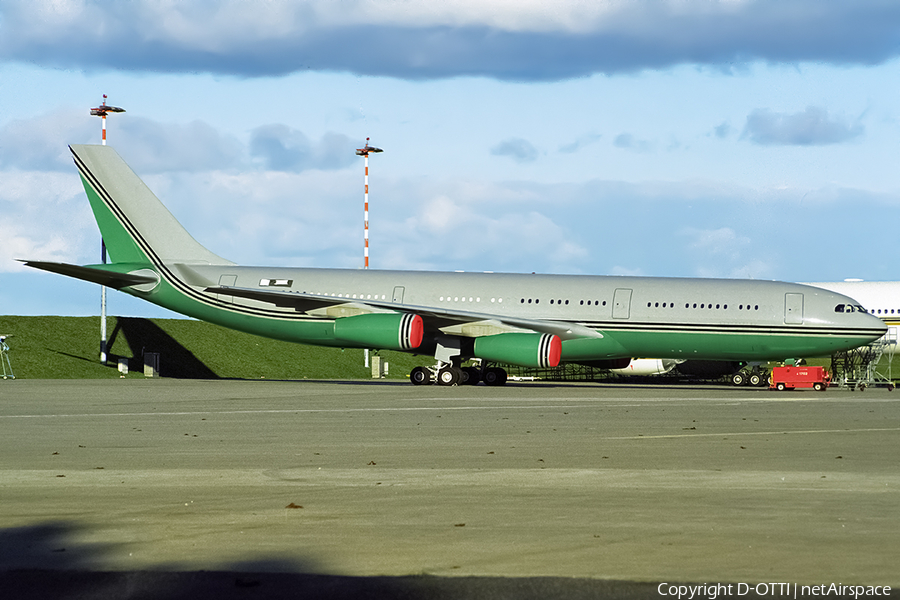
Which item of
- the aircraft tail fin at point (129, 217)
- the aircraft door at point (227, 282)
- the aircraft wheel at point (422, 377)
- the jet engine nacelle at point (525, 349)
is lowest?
the aircraft wheel at point (422, 377)

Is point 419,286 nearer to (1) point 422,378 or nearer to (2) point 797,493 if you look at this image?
(1) point 422,378

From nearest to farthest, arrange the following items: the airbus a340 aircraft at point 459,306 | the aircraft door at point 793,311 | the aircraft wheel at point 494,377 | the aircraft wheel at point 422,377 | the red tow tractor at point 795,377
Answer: the aircraft door at point 793,311 → the airbus a340 aircraft at point 459,306 → the red tow tractor at point 795,377 → the aircraft wheel at point 422,377 → the aircraft wheel at point 494,377

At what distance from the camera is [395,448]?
1382cm

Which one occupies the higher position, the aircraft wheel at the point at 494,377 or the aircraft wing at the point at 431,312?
the aircraft wing at the point at 431,312

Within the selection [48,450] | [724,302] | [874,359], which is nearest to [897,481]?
[48,450]

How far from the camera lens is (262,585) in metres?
5.92

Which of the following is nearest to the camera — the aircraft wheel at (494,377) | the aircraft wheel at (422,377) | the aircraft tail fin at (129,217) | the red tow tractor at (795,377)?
the red tow tractor at (795,377)

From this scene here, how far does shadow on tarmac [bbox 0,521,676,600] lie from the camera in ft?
18.7

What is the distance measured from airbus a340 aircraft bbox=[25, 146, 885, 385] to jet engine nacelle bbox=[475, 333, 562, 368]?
4 cm

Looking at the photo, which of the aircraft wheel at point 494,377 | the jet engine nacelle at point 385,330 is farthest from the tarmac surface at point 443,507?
the aircraft wheel at point 494,377

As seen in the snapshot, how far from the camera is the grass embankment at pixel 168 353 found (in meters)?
46.9

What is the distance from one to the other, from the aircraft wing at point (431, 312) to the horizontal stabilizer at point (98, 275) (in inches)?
137

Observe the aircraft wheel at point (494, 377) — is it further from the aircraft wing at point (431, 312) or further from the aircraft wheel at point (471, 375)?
the aircraft wing at point (431, 312)

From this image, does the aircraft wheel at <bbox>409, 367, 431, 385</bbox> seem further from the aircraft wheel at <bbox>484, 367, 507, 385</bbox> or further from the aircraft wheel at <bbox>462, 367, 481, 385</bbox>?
the aircraft wheel at <bbox>484, 367, 507, 385</bbox>
